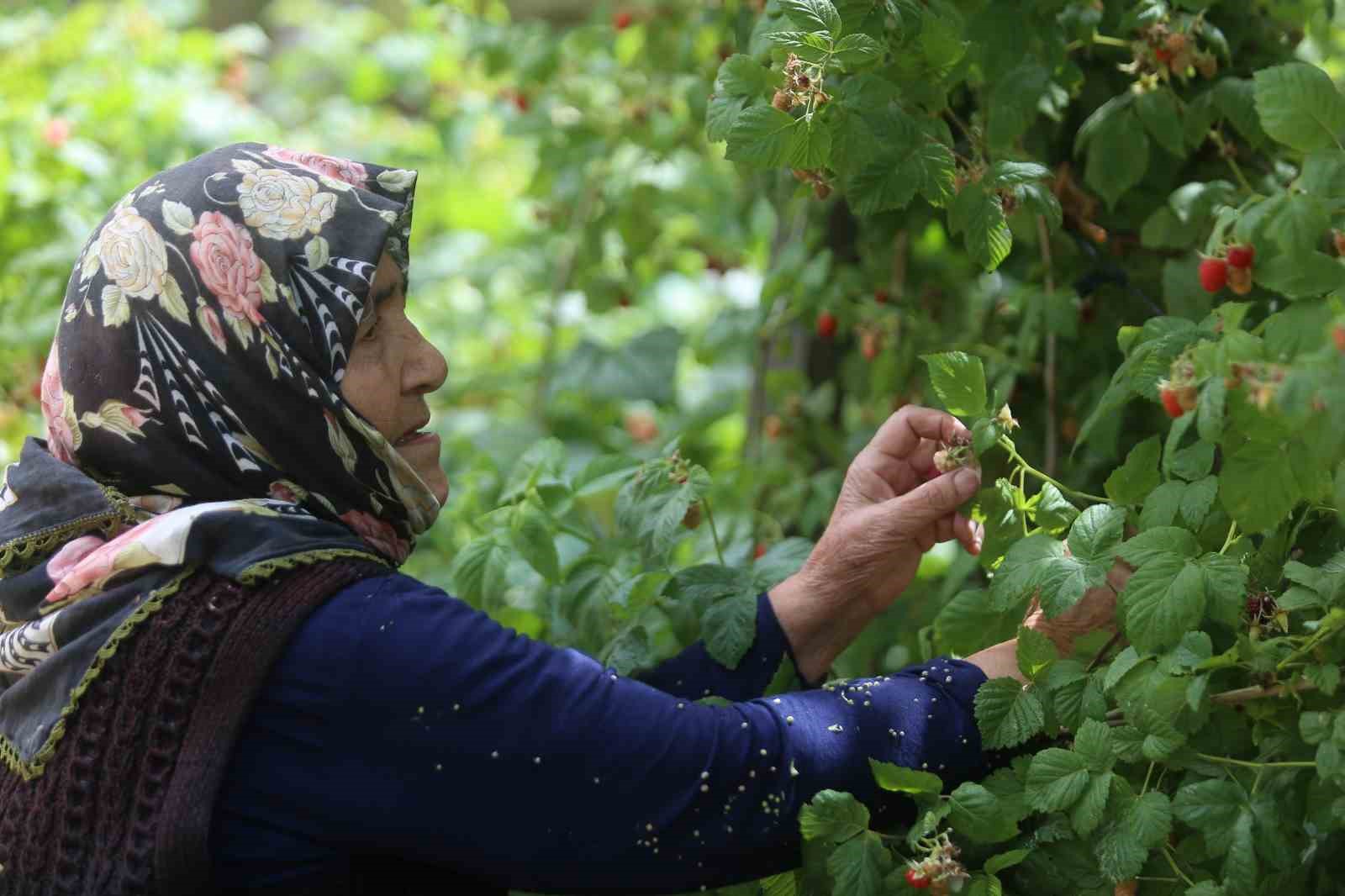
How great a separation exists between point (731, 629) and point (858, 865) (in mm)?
458

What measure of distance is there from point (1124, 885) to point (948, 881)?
176mm

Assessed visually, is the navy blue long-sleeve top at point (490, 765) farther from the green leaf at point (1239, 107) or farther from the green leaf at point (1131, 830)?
the green leaf at point (1239, 107)

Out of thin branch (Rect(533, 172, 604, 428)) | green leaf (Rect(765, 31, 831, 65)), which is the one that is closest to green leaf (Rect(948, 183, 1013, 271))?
green leaf (Rect(765, 31, 831, 65))

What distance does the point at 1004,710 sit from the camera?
5.27 ft

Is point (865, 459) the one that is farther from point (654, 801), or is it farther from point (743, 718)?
point (654, 801)

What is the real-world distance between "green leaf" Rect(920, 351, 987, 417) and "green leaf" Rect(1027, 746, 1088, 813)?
371mm

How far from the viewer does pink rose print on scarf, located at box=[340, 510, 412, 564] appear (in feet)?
5.75

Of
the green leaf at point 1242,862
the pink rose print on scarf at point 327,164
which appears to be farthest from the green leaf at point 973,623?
the pink rose print on scarf at point 327,164

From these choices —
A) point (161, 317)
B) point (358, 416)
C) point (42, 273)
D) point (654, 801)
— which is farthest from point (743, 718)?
point (42, 273)

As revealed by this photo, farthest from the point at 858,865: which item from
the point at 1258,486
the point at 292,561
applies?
the point at 292,561

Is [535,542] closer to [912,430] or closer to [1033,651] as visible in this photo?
[912,430]

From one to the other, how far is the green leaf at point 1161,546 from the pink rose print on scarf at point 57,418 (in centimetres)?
112

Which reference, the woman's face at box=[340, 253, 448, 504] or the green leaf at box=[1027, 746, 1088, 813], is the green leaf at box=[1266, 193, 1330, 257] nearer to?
the green leaf at box=[1027, 746, 1088, 813]

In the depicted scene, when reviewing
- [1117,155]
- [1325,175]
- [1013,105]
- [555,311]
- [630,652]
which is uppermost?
[1325,175]
